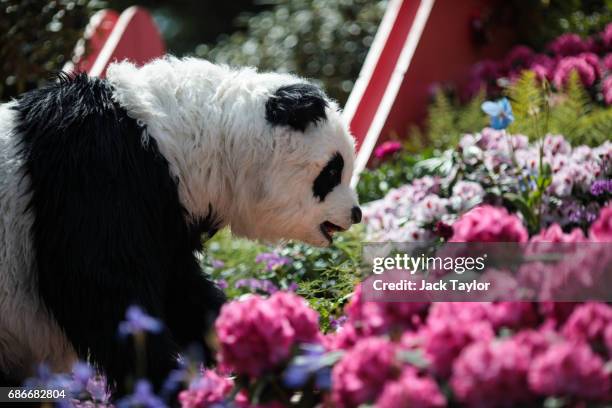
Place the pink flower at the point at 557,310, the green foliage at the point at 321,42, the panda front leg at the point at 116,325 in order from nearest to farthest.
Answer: the pink flower at the point at 557,310 < the panda front leg at the point at 116,325 < the green foliage at the point at 321,42

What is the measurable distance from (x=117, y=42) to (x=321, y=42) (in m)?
2.56

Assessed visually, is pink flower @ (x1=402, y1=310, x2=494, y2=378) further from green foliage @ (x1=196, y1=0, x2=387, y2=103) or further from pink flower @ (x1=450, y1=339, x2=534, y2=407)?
green foliage @ (x1=196, y1=0, x2=387, y2=103)

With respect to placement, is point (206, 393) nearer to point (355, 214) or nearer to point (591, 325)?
point (591, 325)

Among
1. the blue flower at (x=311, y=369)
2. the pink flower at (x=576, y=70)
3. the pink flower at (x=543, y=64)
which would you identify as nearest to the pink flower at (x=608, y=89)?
the pink flower at (x=576, y=70)

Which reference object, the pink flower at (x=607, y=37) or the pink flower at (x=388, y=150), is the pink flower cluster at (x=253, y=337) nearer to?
the pink flower at (x=388, y=150)

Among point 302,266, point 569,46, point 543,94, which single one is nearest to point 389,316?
point 302,266

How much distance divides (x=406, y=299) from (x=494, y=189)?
7.29 ft

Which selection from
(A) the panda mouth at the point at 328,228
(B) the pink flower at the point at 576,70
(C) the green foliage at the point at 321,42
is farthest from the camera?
(C) the green foliage at the point at 321,42

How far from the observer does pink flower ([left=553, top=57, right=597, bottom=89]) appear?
17.0 feet

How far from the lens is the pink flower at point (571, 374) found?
1.54m

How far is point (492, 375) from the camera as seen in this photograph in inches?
61.9

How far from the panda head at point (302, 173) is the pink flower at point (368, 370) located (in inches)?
51.1

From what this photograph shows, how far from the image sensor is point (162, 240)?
2816 mm

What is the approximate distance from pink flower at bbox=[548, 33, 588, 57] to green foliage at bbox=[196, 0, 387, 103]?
2137mm
